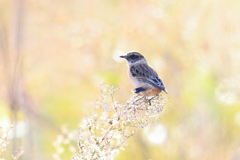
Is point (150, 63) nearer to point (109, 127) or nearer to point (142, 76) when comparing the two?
point (142, 76)

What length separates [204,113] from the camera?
3848 millimetres

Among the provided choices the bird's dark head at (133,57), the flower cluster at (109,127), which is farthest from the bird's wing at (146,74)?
the flower cluster at (109,127)

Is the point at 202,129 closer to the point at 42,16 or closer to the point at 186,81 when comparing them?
the point at 186,81

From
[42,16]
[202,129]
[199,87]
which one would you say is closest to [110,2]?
[42,16]

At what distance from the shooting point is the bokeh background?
3672 millimetres

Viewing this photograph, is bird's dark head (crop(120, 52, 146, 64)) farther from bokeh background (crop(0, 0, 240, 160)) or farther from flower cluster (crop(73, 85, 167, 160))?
flower cluster (crop(73, 85, 167, 160))

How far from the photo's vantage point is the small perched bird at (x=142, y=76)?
10.7 ft

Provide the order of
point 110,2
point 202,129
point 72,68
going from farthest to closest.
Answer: point 110,2 < point 72,68 < point 202,129

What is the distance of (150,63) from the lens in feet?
13.7

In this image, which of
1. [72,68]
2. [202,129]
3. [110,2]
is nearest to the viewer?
[202,129]

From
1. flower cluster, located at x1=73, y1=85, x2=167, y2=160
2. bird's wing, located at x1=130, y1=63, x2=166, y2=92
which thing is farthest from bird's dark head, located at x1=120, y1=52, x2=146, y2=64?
flower cluster, located at x1=73, y1=85, x2=167, y2=160

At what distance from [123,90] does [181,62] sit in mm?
711

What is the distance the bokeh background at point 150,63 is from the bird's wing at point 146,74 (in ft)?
0.42

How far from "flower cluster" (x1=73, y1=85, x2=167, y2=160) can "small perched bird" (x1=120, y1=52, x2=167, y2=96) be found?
1.03 metres
